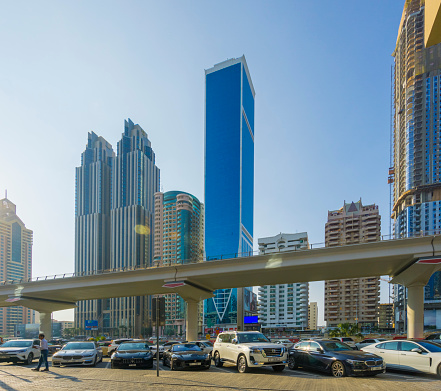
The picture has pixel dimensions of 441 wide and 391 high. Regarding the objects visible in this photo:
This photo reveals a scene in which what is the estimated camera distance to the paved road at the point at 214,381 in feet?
39.6

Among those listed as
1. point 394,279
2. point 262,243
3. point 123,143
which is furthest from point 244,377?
point 123,143

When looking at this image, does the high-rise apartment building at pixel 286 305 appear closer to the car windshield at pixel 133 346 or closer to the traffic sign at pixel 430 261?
the traffic sign at pixel 430 261

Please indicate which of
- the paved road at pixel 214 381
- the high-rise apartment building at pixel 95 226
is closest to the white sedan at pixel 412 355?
the paved road at pixel 214 381

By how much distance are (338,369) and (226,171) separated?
152 m

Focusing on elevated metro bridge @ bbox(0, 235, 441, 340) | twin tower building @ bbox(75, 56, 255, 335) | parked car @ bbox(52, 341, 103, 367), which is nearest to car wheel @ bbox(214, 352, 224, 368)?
parked car @ bbox(52, 341, 103, 367)

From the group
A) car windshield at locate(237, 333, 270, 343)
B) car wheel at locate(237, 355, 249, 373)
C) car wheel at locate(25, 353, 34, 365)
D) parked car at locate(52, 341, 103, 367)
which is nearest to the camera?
car wheel at locate(237, 355, 249, 373)

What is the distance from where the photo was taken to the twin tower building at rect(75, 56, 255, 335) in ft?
541

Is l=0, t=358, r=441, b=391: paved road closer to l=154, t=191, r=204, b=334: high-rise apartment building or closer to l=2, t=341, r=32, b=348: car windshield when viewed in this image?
l=2, t=341, r=32, b=348: car windshield

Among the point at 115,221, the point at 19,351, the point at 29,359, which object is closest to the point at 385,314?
the point at 115,221

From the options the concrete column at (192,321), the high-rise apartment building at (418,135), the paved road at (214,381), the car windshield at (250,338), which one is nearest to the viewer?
the paved road at (214,381)

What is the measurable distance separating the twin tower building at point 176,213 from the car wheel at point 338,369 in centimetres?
13917

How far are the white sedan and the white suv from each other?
12.5 ft

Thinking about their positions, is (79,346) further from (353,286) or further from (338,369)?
(353,286)

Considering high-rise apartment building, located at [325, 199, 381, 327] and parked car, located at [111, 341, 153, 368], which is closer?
parked car, located at [111, 341, 153, 368]
